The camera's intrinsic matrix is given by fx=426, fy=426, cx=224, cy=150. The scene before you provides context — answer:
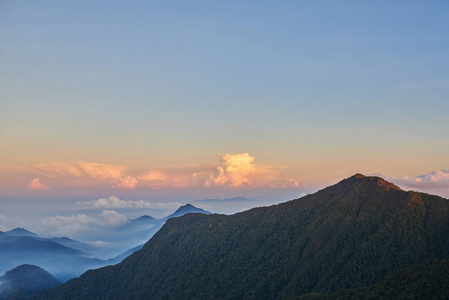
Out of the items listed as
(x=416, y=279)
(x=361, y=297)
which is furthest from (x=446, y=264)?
(x=361, y=297)

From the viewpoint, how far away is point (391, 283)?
200m

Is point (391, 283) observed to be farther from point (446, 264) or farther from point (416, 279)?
point (446, 264)

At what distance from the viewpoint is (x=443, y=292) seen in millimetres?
181625

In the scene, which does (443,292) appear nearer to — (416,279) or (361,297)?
(416,279)

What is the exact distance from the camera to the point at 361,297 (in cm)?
19988

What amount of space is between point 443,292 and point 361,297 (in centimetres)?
3539

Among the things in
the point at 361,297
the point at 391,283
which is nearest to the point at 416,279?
the point at 391,283

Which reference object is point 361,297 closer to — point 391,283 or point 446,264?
point 391,283

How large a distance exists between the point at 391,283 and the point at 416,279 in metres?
11.2

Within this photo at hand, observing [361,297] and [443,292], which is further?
[361,297]

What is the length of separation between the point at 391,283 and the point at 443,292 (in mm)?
23649

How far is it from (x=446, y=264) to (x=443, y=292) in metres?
19.0

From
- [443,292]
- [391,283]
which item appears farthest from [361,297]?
[443,292]

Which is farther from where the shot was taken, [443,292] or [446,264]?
[446,264]
